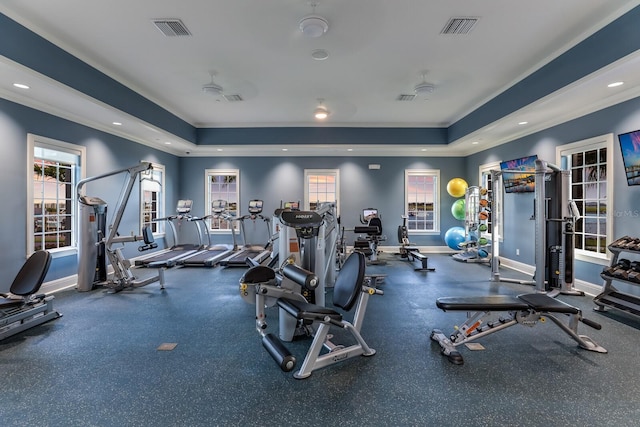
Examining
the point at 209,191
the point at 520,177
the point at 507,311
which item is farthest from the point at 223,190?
the point at 507,311

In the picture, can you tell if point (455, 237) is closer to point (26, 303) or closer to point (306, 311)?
point (306, 311)

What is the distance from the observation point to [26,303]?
3107 millimetres

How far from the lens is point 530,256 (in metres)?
5.47

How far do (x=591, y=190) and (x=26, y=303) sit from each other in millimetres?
7320

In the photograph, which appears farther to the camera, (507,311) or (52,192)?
(52,192)

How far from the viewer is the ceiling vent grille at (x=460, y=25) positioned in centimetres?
309

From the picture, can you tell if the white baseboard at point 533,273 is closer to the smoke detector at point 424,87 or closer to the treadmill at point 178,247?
the smoke detector at point 424,87

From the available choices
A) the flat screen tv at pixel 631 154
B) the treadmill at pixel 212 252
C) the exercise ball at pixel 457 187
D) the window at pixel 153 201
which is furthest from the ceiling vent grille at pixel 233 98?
the flat screen tv at pixel 631 154

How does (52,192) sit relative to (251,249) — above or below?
above

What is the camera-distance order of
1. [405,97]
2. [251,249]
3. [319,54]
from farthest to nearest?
1. [251,249]
2. [405,97]
3. [319,54]

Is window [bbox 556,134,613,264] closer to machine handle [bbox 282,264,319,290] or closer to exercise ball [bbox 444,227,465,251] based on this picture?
exercise ball [bbox 444,227,465,251]

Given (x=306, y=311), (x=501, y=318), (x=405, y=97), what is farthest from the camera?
(x=405, y=97)

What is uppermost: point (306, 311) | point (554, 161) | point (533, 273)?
point (554, 161)

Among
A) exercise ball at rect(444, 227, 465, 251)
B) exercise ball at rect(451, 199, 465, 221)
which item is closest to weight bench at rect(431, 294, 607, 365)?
exercise ball at rect(444, 227, 465, 251)
